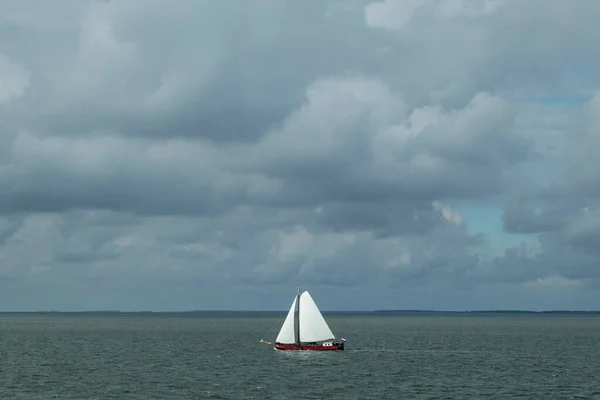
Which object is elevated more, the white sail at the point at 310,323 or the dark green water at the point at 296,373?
the white sail at the point at 310,323

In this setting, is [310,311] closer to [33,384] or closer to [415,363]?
[415,363]

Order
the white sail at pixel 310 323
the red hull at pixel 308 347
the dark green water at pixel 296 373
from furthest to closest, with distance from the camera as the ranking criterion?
the red hull at pixel 308 347, the white sail at pixel 310 323, the dark green water at pixel 296 373

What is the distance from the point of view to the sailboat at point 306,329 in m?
139

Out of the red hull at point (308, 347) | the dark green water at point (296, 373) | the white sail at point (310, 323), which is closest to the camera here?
the dark green water at point (296, 373)

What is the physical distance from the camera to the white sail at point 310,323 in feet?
457

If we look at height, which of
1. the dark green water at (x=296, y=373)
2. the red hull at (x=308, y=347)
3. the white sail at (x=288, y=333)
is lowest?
the dark green water at (x=296, y=373)

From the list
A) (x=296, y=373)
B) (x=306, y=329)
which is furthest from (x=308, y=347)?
(x=296, y=373)

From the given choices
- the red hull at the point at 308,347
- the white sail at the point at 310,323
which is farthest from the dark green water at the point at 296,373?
the white sail at the point at 310,323

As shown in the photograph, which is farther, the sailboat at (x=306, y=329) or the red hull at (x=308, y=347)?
the red hull at (x=308, y=347)

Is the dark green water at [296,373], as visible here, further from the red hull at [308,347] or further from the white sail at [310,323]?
the white sail at [310,323]

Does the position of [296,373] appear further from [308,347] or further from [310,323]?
[308,347]

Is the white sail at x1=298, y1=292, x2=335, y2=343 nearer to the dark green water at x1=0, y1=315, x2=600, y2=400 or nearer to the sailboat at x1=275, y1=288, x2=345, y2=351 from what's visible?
the sailboat at x1=275, y1=288, x2=345, y2=351

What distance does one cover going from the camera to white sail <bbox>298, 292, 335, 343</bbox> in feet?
457

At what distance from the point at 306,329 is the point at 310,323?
4.67 ft
